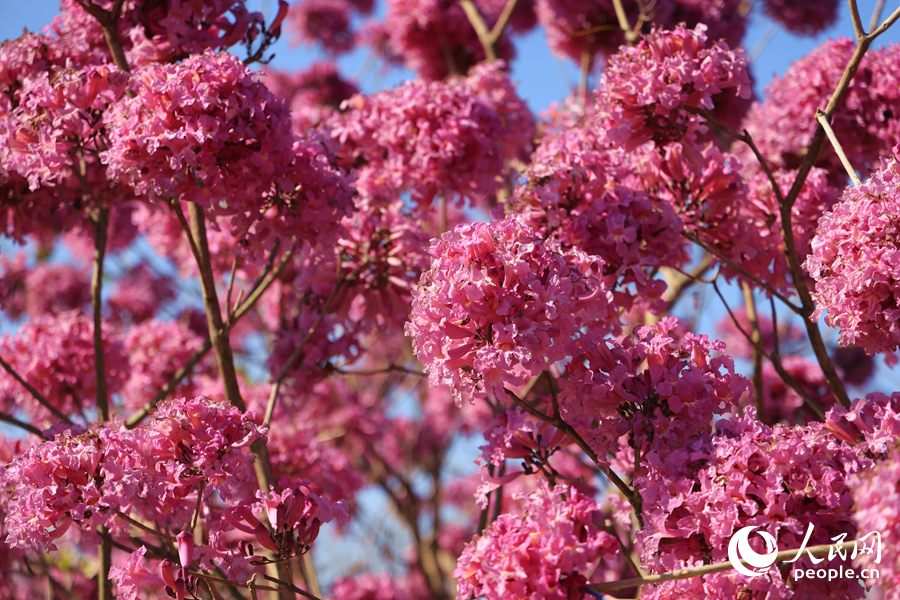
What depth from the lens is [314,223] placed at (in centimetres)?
337

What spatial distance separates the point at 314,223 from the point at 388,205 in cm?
108

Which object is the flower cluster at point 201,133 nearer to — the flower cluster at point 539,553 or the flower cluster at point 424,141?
the flower cluster at point 424,141

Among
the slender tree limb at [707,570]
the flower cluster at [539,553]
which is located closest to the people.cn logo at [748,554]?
the slender tree limb at [707,570]

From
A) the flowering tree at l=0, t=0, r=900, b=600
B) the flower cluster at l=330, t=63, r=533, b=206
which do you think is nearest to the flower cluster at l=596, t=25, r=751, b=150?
the flowering tree at l=0, t=0, r=900, b=600

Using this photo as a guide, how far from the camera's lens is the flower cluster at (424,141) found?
4.23 metres

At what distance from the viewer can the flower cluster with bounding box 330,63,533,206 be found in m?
4.23

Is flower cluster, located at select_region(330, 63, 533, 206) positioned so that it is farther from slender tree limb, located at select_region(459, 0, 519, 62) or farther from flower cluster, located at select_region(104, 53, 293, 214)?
slender tree limb, located at select_region(459, 0, 519, 62)

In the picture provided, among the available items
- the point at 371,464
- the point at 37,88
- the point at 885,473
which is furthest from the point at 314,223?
the point at 371,464

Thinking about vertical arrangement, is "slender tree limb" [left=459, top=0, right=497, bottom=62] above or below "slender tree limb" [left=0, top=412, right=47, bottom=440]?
above

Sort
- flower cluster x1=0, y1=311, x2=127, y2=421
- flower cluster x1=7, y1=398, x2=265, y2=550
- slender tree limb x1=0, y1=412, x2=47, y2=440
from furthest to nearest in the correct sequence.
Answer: flower cluster x1=0, y1=311, x2=127, y2=421
slender tree limb x1=0, y1=412, x2=47, y2=440
flower cluster x1=7, y1=398, x2=265, y2=550

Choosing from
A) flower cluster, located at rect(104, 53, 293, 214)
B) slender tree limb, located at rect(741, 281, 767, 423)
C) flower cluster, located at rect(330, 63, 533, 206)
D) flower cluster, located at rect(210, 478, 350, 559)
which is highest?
flower cluster, located at rect(330, 63, 533, 206)

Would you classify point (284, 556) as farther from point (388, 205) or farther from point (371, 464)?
point (371, 464)

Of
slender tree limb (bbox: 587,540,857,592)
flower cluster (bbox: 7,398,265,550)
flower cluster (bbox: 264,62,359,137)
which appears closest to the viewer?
slender tree limb (bbox: 587,540,857,592)

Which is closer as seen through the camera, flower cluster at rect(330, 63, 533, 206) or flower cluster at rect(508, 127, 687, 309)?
flower cluster at rect(508, 127, 687, 309)
